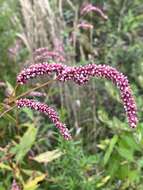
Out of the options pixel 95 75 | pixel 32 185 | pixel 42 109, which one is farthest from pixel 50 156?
pixel 95 75

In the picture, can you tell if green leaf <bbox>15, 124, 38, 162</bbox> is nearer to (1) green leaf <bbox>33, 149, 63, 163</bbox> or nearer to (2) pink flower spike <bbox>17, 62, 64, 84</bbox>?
(1) green leaf <bbox>33, 149, 63, 163</bbox>

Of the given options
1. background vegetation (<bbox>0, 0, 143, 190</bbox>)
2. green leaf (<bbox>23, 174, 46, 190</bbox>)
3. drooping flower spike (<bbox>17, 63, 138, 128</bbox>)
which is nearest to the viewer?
drooping flower spike (<bbox>17, 63, 138, 128</bbox>)

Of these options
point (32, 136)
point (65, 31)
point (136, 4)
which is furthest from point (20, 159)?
point (136, 4)

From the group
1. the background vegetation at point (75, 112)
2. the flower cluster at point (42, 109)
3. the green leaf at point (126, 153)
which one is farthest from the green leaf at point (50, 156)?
the flower cluster at point (42, 109)

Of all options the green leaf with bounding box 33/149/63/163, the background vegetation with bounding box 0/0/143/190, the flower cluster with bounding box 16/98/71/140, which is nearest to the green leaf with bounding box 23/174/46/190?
the background vegetation with bounding box 0/0/143/190

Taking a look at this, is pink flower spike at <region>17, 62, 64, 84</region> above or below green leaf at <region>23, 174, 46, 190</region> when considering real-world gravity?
above

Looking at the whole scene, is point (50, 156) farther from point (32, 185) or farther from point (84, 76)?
point (84, 76)
